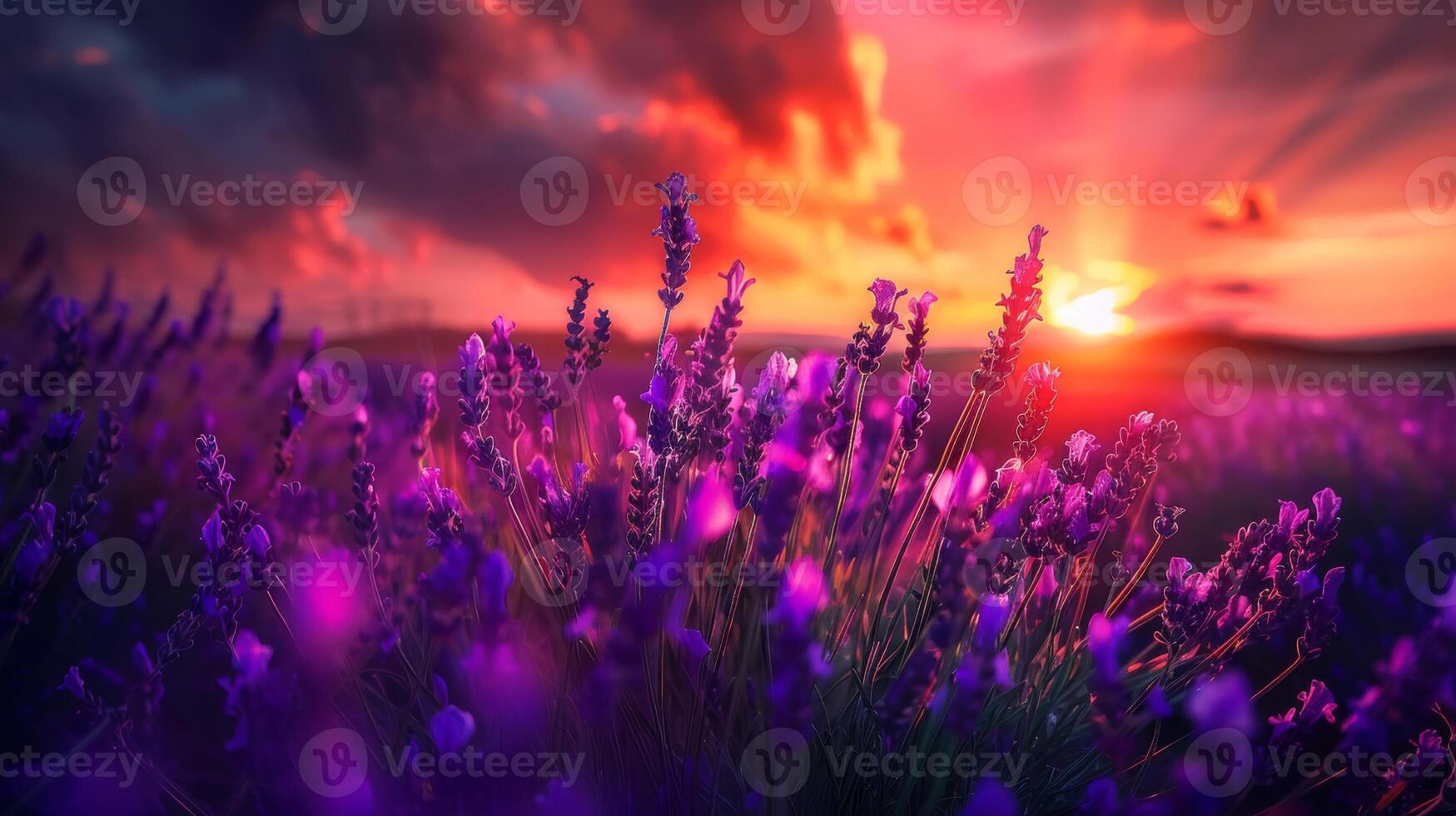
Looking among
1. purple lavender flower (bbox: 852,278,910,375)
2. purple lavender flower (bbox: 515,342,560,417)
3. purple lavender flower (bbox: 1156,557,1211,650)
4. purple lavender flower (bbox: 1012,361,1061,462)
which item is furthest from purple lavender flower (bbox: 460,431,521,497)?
purple lavender flower (bbox: 1156,557,1211,650)

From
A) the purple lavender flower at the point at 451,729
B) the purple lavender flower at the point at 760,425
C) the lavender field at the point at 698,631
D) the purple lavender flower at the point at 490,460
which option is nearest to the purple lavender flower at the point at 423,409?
the lavender field at the point at 698,631

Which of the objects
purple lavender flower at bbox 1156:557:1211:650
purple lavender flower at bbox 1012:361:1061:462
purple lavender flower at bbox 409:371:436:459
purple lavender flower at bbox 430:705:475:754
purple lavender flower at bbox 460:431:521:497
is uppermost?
purple lavender flower at bbox 1012:361:1061:462

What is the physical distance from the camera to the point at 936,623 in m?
1.23

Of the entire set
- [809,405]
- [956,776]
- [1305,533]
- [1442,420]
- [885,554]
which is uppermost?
[1442,420]

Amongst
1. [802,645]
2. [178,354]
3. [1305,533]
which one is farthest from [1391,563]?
[178,354]

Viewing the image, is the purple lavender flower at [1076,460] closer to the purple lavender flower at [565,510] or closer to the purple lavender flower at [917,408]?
the purple lavender flower at [917,408]

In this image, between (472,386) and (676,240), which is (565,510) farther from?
(676,240)

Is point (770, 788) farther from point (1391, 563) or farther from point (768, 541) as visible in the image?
point (1391, 563)

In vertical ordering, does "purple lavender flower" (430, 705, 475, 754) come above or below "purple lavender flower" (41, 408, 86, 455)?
below

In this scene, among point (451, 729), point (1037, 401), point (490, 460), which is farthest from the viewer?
point (1037, 401)

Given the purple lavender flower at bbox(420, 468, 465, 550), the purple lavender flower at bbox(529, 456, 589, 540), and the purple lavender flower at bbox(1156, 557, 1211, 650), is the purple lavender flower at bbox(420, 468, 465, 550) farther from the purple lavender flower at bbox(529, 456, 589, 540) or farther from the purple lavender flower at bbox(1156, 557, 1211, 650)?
the purple lavender flower at bbox(1156, 557, 1211, 650)

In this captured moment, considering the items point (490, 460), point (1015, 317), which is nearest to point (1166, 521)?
point (1015, 317)

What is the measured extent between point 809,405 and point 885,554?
131cm

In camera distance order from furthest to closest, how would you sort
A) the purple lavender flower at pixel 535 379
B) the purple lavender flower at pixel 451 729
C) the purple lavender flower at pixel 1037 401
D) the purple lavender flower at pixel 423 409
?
the purple lavender flower at pixel 423 409 → the purple lavender flower at pixel 535 379 → the purple lavender flower at pixel 1037 401 → the purple lavender flower at pixel 451 729
